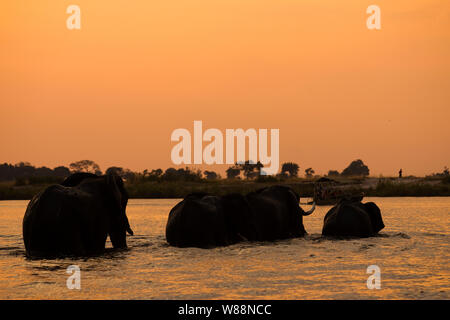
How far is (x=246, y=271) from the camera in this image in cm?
1208

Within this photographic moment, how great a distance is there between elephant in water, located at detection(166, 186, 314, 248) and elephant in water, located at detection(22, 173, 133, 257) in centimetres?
149

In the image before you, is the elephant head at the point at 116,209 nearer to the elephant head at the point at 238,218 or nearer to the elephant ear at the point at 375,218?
the elephant head at the point at 238,218

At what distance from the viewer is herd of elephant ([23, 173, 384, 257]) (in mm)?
13406

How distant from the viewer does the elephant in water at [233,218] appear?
605 inches

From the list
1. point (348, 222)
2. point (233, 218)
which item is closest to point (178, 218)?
point (233, 218)

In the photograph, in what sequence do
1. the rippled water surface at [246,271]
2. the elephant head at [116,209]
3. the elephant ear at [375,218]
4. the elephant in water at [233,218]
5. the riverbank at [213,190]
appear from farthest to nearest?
the riverbank at [213,190]
the elephant ear at [375,218]
the elephant in water at [233,218]
the elephant head at [116,209]
the rippled water surface at [246,271]

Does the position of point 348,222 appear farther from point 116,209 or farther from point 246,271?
point 246,271

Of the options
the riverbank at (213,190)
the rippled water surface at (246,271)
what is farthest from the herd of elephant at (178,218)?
the riverbank at (213,190)

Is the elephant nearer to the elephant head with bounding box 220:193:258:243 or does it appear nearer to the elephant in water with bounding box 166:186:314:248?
the elephant in water with bounding box 166:186:314:248

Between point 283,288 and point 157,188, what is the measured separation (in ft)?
159
